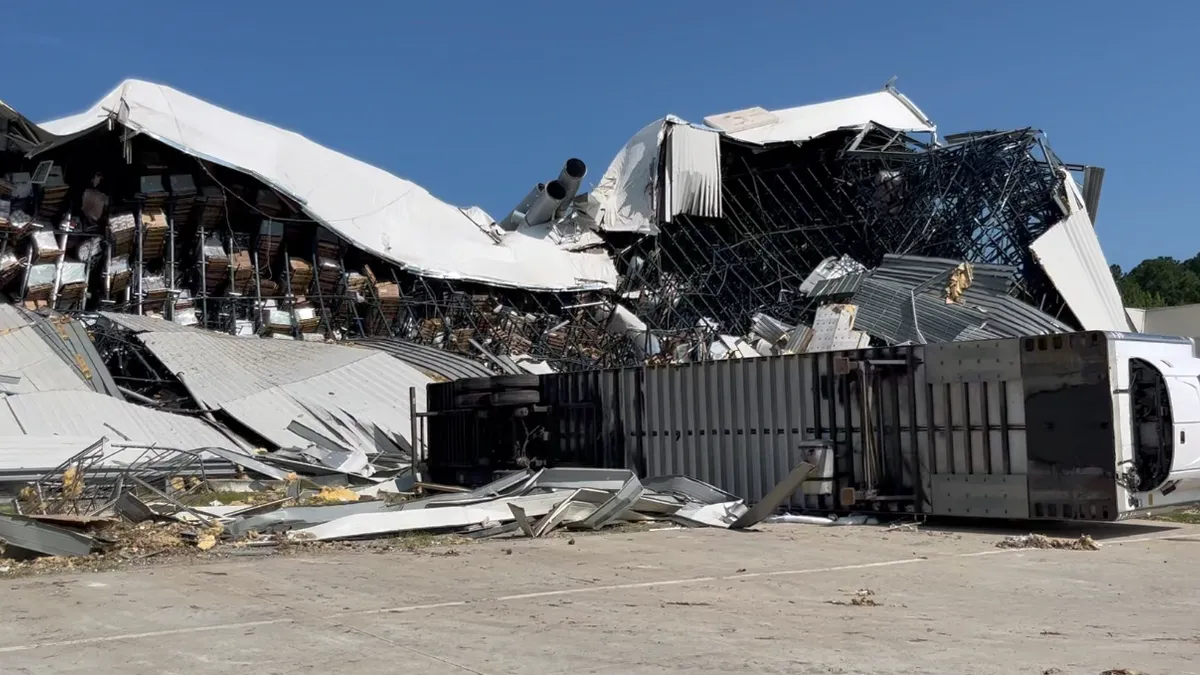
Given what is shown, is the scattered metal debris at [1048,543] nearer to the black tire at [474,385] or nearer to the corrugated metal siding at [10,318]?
the black tire at [474,385]

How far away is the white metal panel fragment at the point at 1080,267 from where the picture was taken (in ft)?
114

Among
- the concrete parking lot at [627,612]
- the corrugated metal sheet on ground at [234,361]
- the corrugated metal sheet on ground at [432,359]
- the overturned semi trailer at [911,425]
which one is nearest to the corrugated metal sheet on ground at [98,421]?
the corrugated metal sheet on ground at [234,361]

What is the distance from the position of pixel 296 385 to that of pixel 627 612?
17.4m

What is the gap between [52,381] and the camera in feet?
69.8

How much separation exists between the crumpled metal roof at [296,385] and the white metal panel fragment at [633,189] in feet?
50.6

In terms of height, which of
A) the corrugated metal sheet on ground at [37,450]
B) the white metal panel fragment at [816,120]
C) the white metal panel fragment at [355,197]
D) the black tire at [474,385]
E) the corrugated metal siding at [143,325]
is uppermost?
the white metal panel fragment at [816,120]

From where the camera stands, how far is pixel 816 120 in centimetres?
4144

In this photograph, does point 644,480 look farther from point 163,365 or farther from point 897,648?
point 163,365

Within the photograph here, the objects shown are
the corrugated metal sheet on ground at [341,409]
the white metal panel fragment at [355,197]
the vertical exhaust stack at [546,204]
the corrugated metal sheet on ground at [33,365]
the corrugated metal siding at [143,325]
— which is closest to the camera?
the corrugated metal sheet on ground at [33,365]

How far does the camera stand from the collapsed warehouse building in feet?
99.0

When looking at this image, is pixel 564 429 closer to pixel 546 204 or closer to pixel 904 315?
pixel 904 315

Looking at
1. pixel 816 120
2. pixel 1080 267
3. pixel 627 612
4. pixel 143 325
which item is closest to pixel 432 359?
pixel 143 325

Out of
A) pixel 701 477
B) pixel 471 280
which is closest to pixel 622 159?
pixel 471 280

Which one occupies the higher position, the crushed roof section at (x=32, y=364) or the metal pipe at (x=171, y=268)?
the metal pipe at (x=171, y=268)
